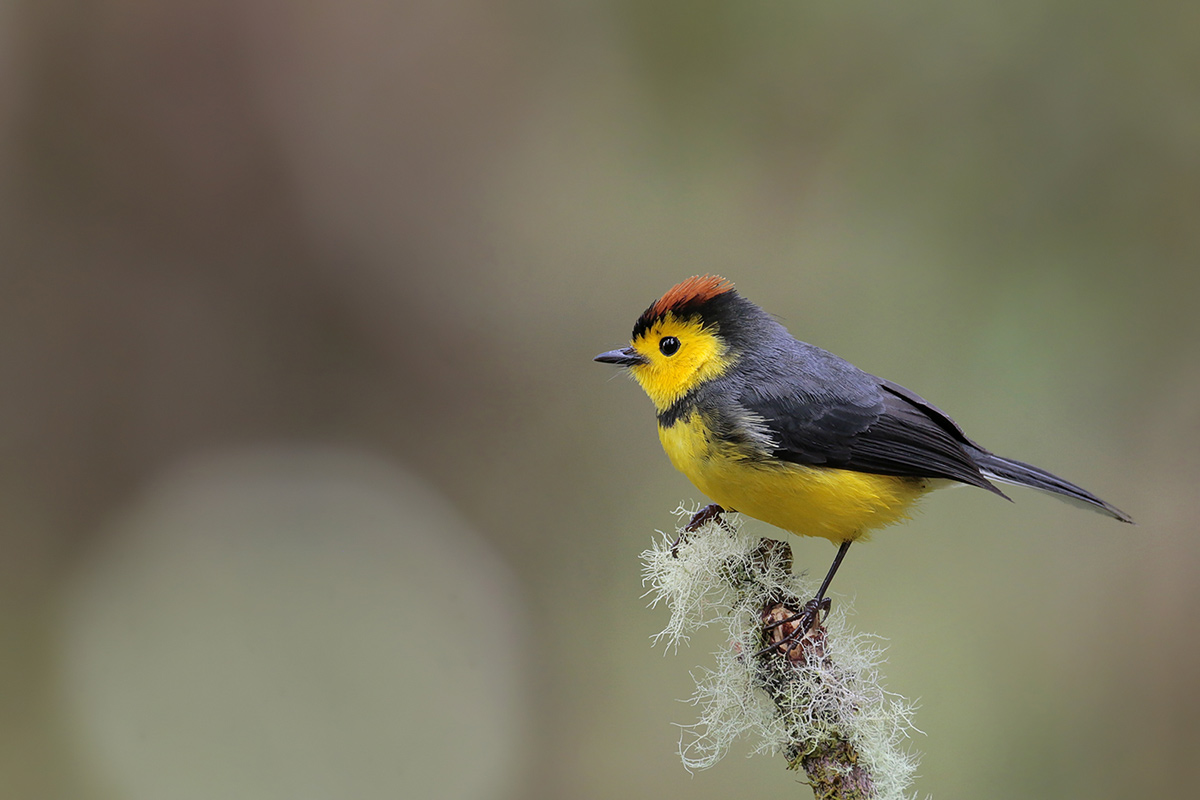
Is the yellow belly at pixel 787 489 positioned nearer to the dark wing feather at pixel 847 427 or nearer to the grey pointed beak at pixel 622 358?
the dark wing feather at pixel 847 427

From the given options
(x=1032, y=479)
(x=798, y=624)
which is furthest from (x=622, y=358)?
(x=1032, y=479)

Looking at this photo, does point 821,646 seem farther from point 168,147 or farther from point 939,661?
point 168,147

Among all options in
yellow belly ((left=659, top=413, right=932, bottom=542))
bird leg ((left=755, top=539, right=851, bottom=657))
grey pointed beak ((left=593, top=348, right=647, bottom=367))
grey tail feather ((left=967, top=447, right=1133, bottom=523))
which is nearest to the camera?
bird leg ((left=755, top=539, right=851, bottom=657))

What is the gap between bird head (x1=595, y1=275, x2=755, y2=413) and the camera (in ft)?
10.6

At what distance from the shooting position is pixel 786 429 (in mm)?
2959

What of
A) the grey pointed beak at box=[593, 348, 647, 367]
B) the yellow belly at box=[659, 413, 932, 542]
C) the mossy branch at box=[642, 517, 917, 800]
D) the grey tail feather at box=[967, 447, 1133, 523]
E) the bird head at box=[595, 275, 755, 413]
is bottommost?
the mossy branch at box=[642, 517, 917, 800]

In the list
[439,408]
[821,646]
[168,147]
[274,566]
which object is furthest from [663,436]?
[168,147]

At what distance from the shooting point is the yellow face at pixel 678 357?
321 cm

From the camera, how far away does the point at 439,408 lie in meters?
5.53

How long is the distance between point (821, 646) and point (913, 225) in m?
3.42

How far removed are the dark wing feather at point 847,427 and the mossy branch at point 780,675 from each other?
43cm

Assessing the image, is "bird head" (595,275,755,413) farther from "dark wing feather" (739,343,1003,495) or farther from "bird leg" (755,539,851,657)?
"bird leg" (755,539,851,657)

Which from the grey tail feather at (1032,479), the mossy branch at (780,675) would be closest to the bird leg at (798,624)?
the mossy branch at (780,675)

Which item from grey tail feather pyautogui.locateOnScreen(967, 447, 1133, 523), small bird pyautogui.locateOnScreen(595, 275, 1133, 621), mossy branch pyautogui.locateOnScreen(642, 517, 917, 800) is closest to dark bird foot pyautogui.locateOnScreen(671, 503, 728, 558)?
small bird pyautogui.locateOnScreen(595, 275, 1133, 621)
